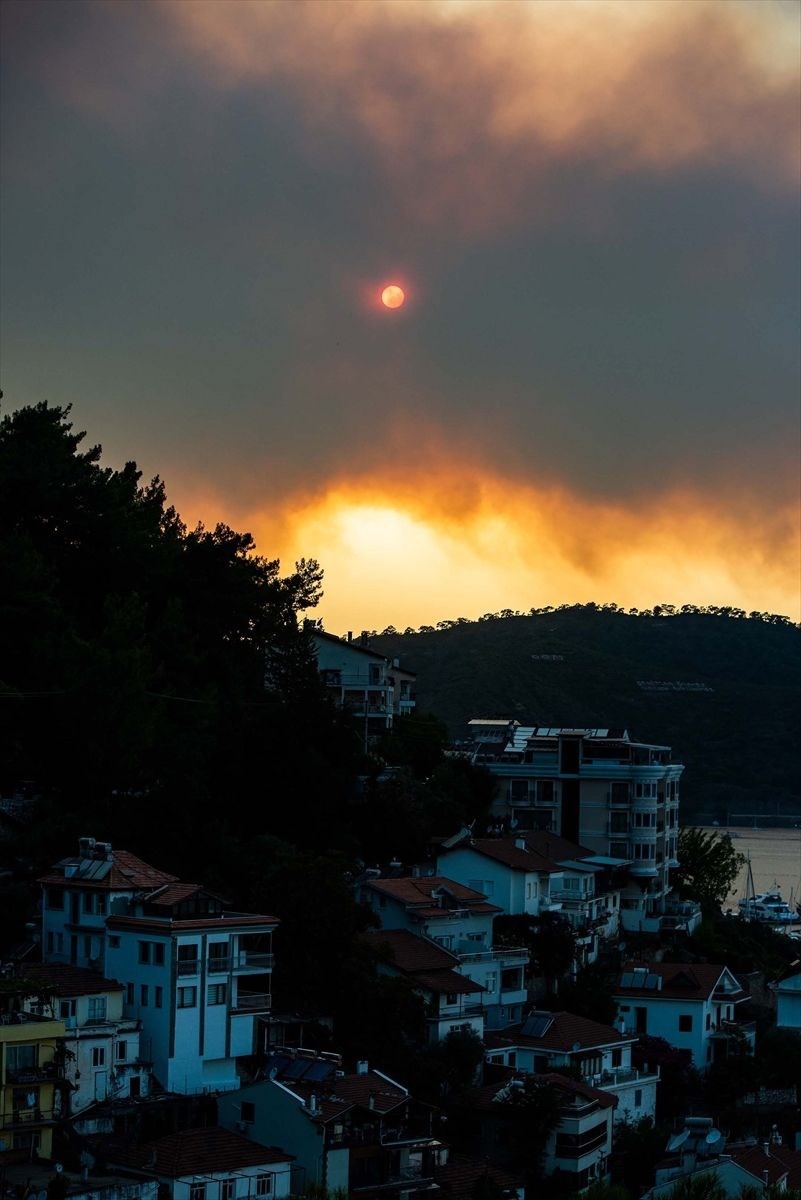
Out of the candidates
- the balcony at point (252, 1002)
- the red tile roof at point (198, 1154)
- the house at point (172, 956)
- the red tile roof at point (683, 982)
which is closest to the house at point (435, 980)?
the balcony at point (252, 1002)

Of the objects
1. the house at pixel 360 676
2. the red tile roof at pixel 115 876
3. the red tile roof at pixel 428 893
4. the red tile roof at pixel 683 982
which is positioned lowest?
the red tile roof at pixel 683 982

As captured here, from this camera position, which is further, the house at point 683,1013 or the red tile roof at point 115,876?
the house at point 683,1013

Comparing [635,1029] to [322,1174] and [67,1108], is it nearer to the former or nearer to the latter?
[322,1174]

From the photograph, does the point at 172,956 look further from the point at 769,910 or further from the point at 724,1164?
the point at 769,910

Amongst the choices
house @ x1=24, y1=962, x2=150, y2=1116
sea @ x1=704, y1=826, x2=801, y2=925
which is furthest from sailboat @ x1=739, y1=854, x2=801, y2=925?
house @ x1=24, y1=962, x2=150, y2=1116

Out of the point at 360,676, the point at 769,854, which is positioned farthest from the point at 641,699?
the point at 360,676

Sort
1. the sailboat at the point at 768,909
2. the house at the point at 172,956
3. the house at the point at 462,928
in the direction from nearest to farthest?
the house at the point at 172,956, the house at the point at 462,928, the sailboat at the point at 768,909

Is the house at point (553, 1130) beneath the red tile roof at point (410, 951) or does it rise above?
beneath

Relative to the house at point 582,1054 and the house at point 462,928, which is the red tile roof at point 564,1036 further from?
the house at point 462,928
